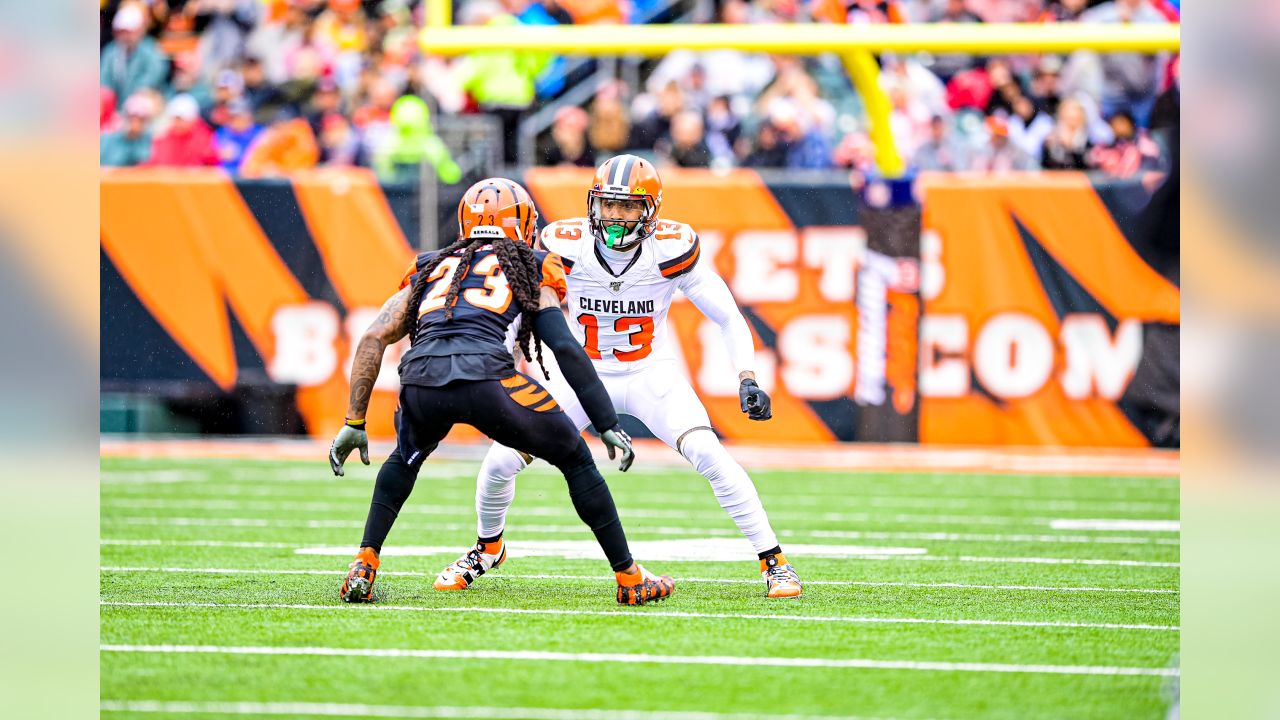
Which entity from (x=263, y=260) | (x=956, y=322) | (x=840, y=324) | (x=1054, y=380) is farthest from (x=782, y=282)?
(x=263, y=260)

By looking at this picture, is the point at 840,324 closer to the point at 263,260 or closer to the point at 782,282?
the point at 782,282

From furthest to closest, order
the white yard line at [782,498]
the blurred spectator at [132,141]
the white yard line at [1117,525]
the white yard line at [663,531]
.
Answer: the blurred spectator at [132,141]
the white yard line at [782,498]
the white yard line at [1117,525]
the white yard line at [663,531]

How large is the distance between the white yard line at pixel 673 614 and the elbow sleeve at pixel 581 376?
66 centimetres

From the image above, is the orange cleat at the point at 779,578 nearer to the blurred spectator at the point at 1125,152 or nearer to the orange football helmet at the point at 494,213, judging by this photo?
the orange football helmet at the point at 494,213

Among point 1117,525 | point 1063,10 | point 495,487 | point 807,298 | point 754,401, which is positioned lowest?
point 1117,525

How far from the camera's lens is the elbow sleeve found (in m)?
5.78

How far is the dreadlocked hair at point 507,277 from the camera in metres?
5.93

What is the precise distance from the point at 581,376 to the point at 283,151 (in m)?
9.89

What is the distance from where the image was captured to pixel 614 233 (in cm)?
655

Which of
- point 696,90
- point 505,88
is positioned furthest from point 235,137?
point 696,90

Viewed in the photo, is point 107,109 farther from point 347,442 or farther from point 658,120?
point 347,442

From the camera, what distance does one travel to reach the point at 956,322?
42.8 feet

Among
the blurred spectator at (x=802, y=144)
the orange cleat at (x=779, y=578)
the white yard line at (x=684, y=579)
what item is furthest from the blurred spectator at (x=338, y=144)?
the orange cleat at (x=779, y=578)
